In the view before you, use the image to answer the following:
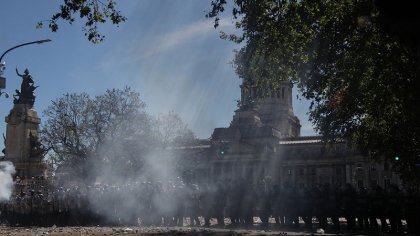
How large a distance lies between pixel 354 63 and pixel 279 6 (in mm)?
4861

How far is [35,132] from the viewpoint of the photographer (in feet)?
111

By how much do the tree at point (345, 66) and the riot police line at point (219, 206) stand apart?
3747 mm

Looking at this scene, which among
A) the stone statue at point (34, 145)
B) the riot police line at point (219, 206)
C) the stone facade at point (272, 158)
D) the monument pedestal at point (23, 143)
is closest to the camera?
the riot police line at point (219, 206)

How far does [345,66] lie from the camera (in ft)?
66.5

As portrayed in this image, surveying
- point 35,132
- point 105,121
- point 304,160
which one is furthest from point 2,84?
point 304,160

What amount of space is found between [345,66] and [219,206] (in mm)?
7949

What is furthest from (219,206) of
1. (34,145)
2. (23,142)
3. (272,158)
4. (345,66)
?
(272,158)

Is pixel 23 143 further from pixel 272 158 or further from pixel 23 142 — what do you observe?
pixel 272 158

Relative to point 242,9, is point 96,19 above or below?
below

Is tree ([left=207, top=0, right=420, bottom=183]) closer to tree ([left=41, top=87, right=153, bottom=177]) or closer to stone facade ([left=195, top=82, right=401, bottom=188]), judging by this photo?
tree ([left=41, top=87, right=153, bottom=177])

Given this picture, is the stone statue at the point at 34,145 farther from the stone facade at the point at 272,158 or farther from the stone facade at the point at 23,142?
the stone facade at the point at 272,158

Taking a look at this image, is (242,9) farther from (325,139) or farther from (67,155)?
(67,155)

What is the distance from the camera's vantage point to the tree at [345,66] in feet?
58.6

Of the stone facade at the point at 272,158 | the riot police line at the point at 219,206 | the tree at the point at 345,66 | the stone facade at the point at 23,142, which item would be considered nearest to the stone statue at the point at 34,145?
the stone facade at the point at 23,142
